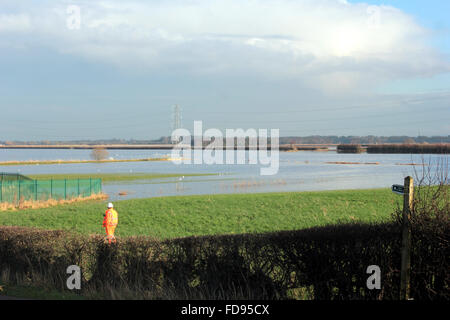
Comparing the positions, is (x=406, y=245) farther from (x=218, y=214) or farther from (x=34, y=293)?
(x=218, y=214)

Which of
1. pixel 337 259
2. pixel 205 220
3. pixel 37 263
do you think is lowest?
pixel 205 220

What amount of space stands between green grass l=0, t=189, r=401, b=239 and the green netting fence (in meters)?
5.64

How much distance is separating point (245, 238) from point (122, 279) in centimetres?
255

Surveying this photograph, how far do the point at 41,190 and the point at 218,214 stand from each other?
18.9 m

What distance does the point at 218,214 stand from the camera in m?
27.6

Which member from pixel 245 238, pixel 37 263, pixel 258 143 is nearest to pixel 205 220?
pixel 37 263

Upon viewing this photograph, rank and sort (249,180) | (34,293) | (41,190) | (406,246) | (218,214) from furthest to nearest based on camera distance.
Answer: (249,180)
(41,190)
(218,214)
(34,293)
(406,246)

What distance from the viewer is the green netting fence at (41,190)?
35000mm

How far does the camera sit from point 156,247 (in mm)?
9016

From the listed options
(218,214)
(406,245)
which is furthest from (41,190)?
(406,245)

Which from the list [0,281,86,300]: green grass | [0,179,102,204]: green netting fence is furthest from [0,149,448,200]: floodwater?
[0,281,86,300]: green grass

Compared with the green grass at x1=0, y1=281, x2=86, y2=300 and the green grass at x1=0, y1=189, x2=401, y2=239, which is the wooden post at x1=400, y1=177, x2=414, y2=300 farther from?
the green grass at x1=0, y1=189, x2=401, y2=239

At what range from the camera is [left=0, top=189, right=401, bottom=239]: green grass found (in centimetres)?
2309

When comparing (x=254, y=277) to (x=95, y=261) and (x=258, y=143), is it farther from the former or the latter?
(x=258, y=143)
